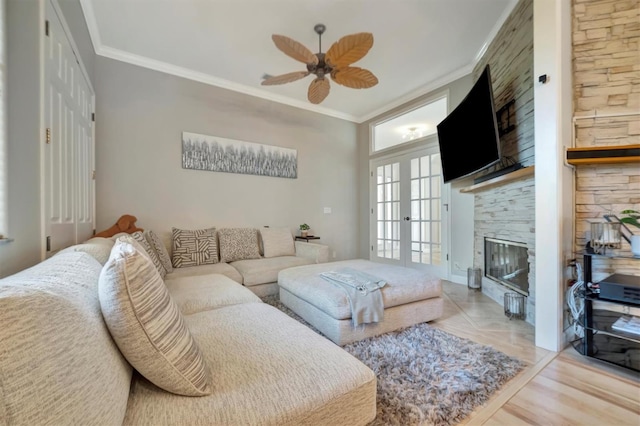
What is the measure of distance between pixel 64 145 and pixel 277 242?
91.6 inches

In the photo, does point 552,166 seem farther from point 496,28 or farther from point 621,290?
point 496,28

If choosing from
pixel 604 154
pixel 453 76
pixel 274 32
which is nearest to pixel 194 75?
pixel 274 32

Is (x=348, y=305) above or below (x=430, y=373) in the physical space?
above

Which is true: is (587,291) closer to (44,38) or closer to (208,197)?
(44,38)

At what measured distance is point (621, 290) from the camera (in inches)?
59.5

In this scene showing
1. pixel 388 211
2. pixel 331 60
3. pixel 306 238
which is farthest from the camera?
pixel 388 211

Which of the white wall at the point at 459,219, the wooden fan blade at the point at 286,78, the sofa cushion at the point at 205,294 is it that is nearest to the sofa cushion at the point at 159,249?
the sofa cushion at the point at 205,294

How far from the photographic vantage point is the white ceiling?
2.37 metres

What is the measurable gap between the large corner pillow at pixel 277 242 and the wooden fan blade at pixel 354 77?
6.85 ft

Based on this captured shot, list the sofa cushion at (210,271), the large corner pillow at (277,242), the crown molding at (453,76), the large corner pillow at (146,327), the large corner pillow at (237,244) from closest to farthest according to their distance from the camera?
1. the large corner pillow at (146,327)
2. the crown molding at (453,76)
3. the sofa cushion at (210,271)
4. the large corner pillow at (237,244)
5. the large corner pillow at (277,242)

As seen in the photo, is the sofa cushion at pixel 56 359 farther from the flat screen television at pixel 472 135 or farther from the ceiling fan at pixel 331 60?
the flat screen television at pixel 472 135

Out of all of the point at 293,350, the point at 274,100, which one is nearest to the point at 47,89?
the point at 293,350

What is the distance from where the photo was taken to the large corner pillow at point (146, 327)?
2.22 feet

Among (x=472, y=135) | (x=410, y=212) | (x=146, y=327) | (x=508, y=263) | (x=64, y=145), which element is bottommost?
(x=508, y=263)
